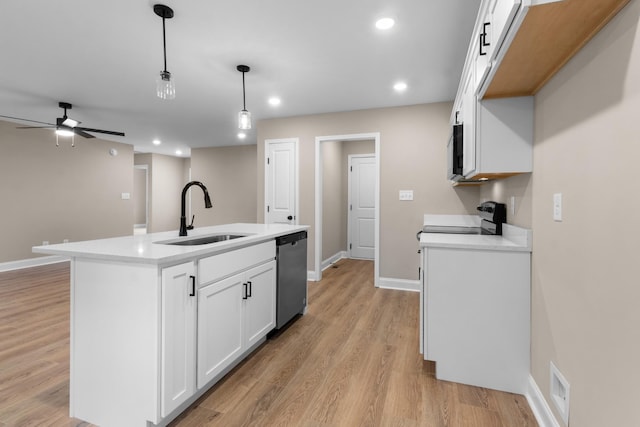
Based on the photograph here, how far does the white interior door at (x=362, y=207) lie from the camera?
6180 millimetres

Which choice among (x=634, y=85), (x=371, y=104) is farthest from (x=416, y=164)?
(x=634, y=85)

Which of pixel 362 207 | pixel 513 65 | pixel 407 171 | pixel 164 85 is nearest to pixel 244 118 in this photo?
pixel 164 85

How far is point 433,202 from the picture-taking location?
159 inches

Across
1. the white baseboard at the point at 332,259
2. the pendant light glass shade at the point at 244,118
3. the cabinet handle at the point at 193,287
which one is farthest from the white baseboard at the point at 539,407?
the white baseboard at the point at 332,259

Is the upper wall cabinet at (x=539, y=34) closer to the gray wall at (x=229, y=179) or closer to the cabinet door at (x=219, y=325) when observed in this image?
the cabinet door at (x=219, y=325)

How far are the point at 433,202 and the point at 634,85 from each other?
3.13 m

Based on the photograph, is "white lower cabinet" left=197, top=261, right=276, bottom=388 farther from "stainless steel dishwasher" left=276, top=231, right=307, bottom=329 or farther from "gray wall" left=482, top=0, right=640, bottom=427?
"gray wall" left=482, top=0, right=640, bottom=427

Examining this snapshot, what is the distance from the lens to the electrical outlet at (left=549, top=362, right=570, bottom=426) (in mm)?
1387

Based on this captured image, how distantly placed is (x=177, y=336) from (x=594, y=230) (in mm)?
1878

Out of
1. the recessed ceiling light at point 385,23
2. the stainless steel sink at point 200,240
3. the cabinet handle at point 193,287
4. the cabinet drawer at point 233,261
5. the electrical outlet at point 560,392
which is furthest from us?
the recessed ceiling light at point 385,23

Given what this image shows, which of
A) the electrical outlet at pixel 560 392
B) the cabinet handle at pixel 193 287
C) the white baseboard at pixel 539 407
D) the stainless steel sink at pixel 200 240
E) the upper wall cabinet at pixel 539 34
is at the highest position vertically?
the upper wall cabinet at pixel 539 34

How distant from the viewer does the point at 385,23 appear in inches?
89.6

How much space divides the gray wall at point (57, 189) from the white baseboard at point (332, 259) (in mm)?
4936

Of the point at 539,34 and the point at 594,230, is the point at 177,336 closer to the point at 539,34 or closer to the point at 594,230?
the point at 594,230
